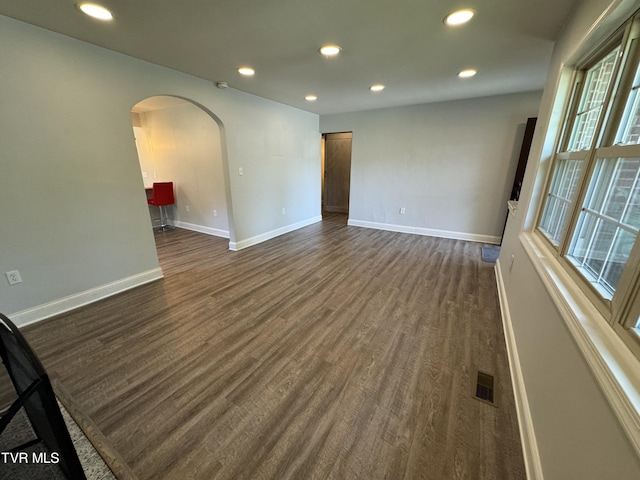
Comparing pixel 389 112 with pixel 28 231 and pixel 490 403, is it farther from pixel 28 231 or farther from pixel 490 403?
pixel 28 231

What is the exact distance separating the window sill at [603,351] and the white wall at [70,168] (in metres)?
3.56

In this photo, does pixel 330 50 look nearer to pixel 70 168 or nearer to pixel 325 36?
pixel 325 36

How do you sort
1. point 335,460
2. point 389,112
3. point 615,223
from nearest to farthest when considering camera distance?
point 615,223
point 335,460
point 389,112

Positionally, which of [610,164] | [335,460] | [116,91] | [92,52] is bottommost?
[335,460]

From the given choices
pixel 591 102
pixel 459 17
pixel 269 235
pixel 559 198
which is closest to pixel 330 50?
pixel 459 17

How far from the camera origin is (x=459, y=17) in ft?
5.89

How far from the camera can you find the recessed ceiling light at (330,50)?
224 centimetres

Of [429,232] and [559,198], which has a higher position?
[559,198]

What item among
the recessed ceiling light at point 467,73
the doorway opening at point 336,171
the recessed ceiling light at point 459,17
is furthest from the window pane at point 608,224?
the doorway opening at point 336,171

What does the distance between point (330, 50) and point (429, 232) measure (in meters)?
3.71

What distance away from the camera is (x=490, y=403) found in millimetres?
1486

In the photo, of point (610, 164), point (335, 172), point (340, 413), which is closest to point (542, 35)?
point (610, 164)

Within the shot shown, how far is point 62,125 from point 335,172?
570 cm

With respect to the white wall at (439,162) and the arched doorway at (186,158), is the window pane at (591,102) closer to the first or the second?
the white wall at (439,162)
